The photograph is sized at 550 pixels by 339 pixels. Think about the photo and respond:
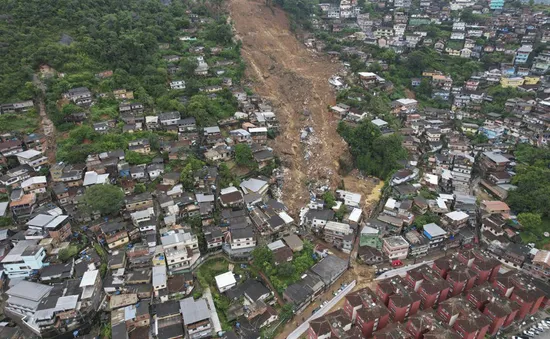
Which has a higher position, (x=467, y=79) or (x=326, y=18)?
(x=326, y=18)

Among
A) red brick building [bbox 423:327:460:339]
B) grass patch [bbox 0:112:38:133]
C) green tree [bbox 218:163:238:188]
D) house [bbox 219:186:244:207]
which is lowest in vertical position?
red brick building [bbox 423:327:460:339]

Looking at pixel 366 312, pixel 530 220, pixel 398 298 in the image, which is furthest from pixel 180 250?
pixel 530 220

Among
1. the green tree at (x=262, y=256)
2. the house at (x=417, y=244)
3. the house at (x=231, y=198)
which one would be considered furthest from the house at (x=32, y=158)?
the house at (x=417, y=244)

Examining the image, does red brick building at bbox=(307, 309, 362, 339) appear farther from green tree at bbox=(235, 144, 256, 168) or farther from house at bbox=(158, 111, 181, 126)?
house at bbox=(158, 111, 181, 126)

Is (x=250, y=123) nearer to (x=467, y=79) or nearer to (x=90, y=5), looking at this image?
(x=90, y=5)

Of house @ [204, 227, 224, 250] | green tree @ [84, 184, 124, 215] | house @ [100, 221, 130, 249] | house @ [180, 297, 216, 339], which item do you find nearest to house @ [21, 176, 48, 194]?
green tree @ [84, 184, 124, 215]

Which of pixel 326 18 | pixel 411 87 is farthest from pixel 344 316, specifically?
pixel 326 18
